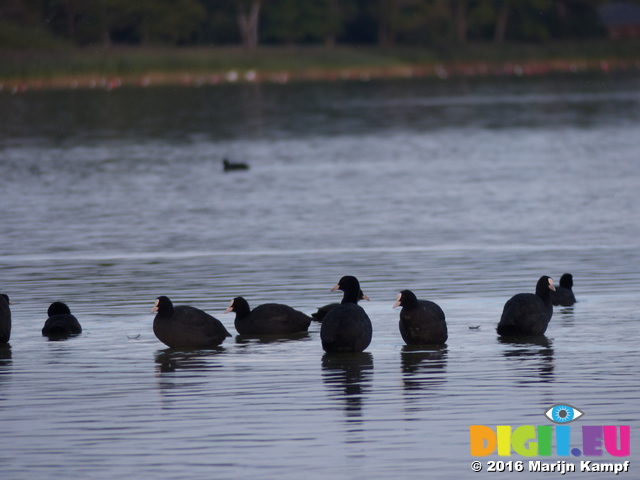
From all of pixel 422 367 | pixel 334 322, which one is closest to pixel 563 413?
pixel 422 367

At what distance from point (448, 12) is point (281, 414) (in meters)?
110

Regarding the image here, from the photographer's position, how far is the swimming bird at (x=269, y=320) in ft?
39.7

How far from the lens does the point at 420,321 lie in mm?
11367

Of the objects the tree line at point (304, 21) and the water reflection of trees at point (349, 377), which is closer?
the water reflection of trees at point (349, 377)

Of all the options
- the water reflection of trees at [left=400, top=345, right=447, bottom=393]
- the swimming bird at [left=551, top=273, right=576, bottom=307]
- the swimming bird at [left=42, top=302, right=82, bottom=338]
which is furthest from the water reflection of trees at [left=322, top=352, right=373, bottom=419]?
the swimming bird at [left=551, top=273, right=576, bottom=307]

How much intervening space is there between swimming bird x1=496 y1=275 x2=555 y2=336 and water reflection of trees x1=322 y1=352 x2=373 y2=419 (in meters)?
1.31

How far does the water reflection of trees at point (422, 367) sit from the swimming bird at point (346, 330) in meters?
0.38

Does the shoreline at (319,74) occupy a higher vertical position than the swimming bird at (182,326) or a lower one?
higher

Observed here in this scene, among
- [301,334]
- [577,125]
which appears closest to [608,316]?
[301,334]

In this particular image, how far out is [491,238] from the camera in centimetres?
1883

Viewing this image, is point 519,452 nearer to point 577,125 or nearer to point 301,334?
point 301,334

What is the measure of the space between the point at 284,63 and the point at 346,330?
90623 mm
